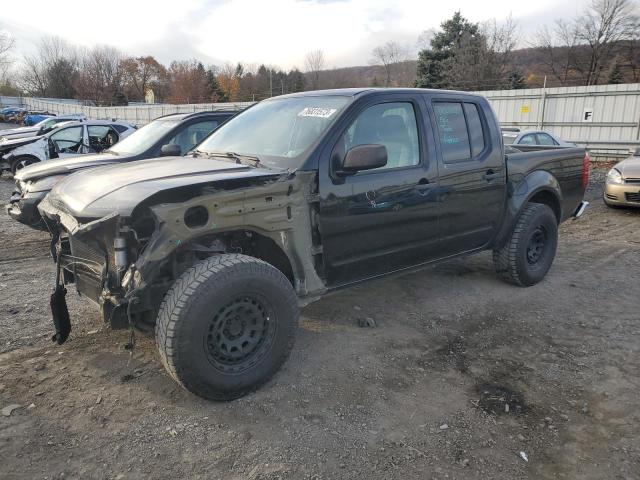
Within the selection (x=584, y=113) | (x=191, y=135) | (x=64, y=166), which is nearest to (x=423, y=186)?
(x=191, y=135)

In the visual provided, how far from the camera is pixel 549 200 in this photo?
5484mm

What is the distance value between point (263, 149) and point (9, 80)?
9379 centimetres

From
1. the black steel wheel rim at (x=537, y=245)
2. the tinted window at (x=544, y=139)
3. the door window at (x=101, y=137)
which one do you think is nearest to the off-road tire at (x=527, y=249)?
the black steel wheel rim at (x=537, y=245)

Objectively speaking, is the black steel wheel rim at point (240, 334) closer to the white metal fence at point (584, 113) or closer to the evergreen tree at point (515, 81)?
the white metal fence at point (584, 113)

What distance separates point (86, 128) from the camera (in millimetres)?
11312

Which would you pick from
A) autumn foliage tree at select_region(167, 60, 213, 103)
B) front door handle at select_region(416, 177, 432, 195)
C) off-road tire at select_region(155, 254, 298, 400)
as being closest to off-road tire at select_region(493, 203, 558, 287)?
front door handle at select_region(416, 177, 432, 195)

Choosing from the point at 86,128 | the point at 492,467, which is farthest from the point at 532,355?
the point at 86,128

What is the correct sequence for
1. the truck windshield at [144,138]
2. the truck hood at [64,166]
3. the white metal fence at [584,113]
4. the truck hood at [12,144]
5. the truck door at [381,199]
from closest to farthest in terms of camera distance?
the truck door at [381,199], the truck hood at [64,166], the truck windshield at [144,138], the truck hood at [12,144], the white metal fence at [584,113]

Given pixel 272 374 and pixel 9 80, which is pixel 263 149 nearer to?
pixel 272 374

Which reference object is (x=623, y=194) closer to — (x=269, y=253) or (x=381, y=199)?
(x=381, y=199)

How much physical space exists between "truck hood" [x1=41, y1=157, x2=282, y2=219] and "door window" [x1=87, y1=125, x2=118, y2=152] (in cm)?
808

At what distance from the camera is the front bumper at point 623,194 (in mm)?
9031

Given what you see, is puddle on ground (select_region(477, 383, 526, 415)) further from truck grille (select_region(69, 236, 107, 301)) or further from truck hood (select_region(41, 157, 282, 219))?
truck grille (select_region(69, 236, 107, 301))

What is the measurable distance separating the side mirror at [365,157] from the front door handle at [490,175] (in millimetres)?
1602
